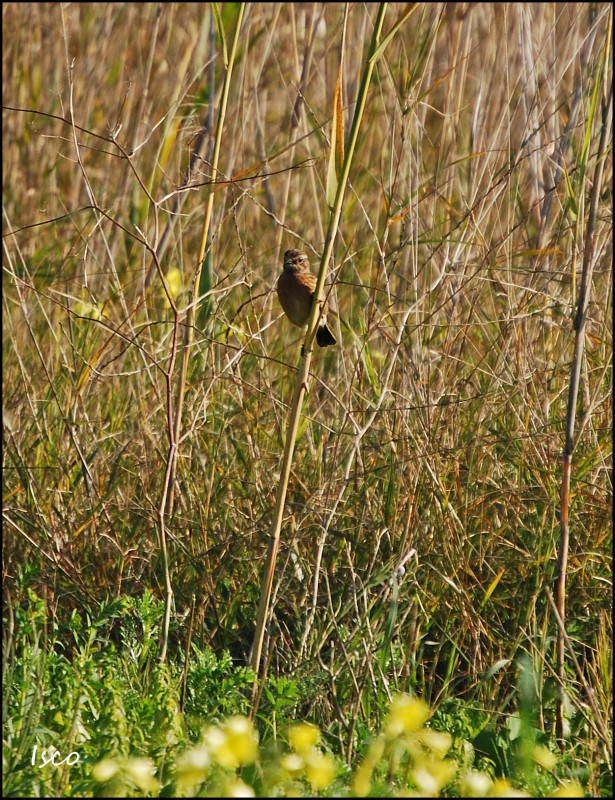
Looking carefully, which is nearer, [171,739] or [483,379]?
[171,739]

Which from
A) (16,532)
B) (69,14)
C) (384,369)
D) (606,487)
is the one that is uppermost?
(69,14)

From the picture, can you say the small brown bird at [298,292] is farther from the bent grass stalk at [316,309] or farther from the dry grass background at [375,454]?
the bent grass stalk at [316,309]

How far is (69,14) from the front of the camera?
15.4 ft

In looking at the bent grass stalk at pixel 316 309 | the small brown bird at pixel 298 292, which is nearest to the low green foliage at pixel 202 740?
the bent grass stalk at pixel 316 309

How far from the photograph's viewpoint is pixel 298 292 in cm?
274

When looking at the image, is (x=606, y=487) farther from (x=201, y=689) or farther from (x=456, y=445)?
(x=201, y=689)

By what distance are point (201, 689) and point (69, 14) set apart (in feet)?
12.3

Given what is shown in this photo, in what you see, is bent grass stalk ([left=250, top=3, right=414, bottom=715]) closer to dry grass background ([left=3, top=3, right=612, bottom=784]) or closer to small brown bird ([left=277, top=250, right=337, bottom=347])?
dry grass background ([left=3, top=3, right=612, bottom=784])

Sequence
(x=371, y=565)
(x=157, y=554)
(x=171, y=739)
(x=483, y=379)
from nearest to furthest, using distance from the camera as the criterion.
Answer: (x=171, y=739) → (x=371, y=565) → (x=157, y=554) → (x=483, y=379)

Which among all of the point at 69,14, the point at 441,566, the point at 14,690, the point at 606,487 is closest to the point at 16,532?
the point at 14,690

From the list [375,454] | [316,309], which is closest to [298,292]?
[375,454]

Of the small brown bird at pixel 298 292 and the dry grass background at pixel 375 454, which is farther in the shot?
the small brown bird at pixel 298 292

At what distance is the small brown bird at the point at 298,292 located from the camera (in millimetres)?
2719

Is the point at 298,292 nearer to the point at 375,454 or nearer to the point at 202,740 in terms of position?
the point at 375,454
